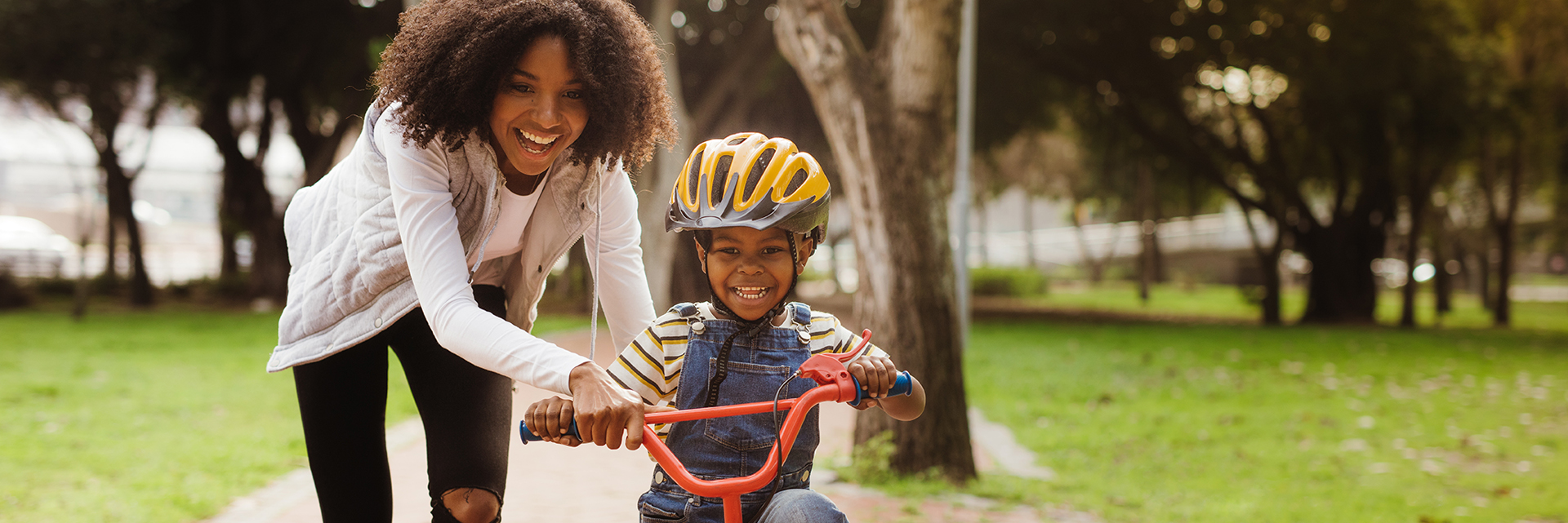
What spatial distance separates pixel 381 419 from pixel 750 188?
125cm

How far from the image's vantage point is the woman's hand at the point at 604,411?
6.45 feet

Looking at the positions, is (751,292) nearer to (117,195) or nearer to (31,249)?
(117,195)

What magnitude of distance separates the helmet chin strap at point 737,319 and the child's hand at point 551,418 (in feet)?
1.45

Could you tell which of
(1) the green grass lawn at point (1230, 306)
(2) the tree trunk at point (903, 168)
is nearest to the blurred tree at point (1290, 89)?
(1) the green grass lawn at point (1230, 306)

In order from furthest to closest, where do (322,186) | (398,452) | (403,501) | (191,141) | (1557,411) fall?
(191,141), (1557,411), (398,452), (403,501), (322,186)

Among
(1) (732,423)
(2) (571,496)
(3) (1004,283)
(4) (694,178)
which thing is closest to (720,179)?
(4) (694,178)

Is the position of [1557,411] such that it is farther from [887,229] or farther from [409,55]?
[409,55]

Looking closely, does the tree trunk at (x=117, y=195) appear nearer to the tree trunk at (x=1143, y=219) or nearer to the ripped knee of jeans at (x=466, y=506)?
the ripped knee of jeans at (x=466, y=506)

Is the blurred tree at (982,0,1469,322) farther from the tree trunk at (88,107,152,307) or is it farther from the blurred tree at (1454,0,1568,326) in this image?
the tree trunk at (88,107,152,307)

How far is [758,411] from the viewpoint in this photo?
81.9 inches

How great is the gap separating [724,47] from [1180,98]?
860 cm

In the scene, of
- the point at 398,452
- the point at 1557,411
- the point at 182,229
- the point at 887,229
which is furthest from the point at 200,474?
the point at 182,229

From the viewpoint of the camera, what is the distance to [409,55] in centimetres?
260

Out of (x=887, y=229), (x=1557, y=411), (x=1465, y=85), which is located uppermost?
(x=1465, y=85)
